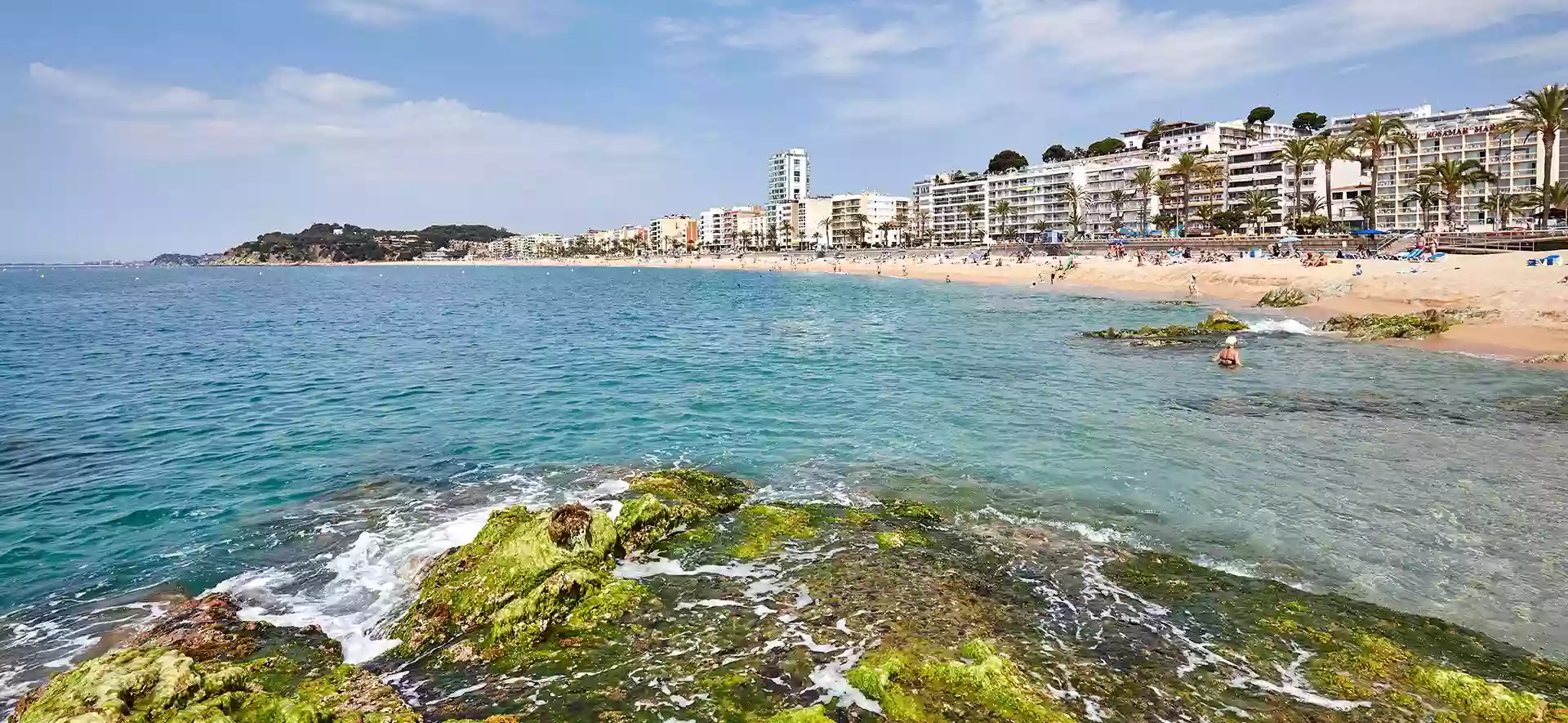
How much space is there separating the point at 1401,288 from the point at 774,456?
40.5 meters

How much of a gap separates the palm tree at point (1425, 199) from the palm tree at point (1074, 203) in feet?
157

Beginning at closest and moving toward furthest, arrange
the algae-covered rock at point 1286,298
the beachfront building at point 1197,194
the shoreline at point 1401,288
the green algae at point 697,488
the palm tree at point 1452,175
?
the green algae at point 697,488
the shoreline at point 1401,288
the algae-covered rock at point 1286,298
the palm tree at point 1452,175
the beachfront building at point 1197,194

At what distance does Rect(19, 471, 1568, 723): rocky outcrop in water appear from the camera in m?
6.94

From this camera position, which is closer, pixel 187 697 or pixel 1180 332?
pixel 187 697

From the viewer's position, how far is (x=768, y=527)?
11781mm

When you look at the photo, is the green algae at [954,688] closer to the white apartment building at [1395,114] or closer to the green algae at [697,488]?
the green algae at [697,488]

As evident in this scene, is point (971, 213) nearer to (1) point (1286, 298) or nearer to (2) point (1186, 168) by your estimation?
(2) point (1186, 168)

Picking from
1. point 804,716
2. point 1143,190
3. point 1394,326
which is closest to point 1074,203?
point 1143,190

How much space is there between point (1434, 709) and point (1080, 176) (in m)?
161

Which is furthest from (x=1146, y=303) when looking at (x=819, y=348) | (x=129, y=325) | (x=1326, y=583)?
(x=129, y=325)

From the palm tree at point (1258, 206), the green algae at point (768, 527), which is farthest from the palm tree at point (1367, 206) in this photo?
the green algae at point (768, 527)

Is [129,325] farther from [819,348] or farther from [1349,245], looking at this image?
[1349,245]

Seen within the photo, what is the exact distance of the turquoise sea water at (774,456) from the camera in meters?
10.2

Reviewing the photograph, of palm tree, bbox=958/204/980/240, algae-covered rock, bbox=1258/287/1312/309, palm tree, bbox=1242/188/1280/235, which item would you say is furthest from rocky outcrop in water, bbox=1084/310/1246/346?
palm tree, bbox=958/204/980/240
